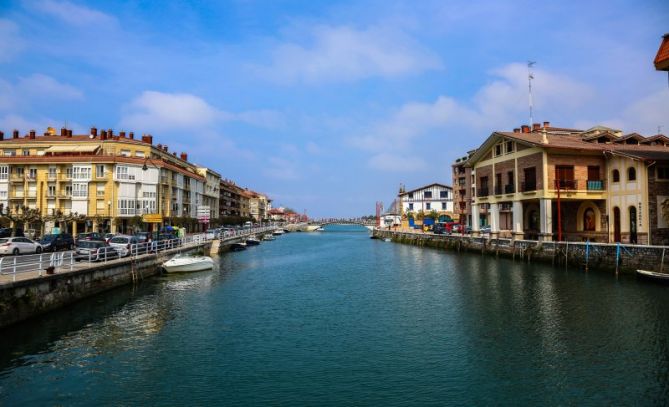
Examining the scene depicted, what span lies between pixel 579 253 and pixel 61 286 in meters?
39.9

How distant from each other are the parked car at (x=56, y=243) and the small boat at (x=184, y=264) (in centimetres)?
1006

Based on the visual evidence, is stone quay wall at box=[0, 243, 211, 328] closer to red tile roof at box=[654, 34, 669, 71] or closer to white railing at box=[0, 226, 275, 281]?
white railing at box=[0, 226, 275, 281]

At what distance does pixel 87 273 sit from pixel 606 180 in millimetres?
47422

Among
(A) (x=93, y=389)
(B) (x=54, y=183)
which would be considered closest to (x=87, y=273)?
(A) (x=93, y=389)

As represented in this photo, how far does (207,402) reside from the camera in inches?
501

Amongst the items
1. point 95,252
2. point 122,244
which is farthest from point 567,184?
point 95,252

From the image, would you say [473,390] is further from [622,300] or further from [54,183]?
[54,183]

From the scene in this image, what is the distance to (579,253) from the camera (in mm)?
39938

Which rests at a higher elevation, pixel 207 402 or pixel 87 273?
pixel 87 273

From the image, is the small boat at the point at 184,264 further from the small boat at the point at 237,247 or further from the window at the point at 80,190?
the window at the point at 80,190

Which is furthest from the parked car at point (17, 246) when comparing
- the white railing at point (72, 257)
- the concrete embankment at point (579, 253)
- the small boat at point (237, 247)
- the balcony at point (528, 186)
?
the balcony at point (528, 186)

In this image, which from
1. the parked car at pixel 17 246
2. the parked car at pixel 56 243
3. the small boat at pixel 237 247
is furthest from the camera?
the small boat at pixel 237 247

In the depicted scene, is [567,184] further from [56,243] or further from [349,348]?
[56,243]

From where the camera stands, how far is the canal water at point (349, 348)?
13.3 meters
